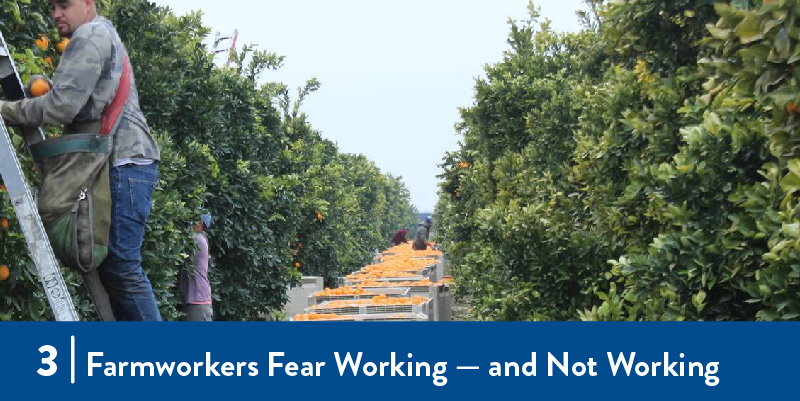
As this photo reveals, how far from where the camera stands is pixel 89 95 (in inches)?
160

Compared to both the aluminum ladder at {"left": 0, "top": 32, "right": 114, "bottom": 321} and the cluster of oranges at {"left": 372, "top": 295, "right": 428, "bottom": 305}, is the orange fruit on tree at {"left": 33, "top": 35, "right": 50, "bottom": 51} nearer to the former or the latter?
the aluminum ladder at {"left": 0, "top": 32, "right": 114, "bottom": 321}

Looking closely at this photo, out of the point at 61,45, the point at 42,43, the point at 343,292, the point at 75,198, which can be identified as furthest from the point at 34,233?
the point at 343,292

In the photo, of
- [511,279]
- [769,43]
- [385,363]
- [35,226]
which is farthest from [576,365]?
[511,279]

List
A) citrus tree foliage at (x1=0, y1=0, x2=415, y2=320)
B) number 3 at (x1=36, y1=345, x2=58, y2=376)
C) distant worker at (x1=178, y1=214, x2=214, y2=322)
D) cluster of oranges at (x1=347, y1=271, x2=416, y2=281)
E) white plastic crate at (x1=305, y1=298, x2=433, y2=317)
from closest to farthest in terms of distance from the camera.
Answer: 1. number 3 at (x1=36, y1=345, x2=58, y2=376)
2. citrus tree foliage at (x1=0, y1=0, x2=415, y2=320)
3. distant worker at (x1=178, y1=214, x2=214, y2=322)
4. white plastic crate at (x1=305, y1=298, x2=433, y2=317)
5. cluster of oranges at (x1=347, y1=271, x2=416, y2=281)

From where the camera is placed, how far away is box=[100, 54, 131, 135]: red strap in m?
4.16

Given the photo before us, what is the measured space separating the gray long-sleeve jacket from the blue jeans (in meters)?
0.09

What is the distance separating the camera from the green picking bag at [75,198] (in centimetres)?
398

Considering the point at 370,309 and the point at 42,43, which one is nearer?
the point at 42,43

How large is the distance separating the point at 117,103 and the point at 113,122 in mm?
88

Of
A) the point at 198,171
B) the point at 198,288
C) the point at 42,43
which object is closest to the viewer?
the point at 42,43

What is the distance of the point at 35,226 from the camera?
12.4 feet

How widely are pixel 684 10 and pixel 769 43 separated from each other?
6.34 ft

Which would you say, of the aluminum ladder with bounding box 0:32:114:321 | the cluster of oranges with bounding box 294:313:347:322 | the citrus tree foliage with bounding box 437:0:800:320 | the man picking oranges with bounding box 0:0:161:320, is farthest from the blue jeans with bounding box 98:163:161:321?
the cluster of oranges with bounding box 294:313:347:322

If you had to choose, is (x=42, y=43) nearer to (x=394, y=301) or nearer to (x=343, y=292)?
(x=394, y=301)
